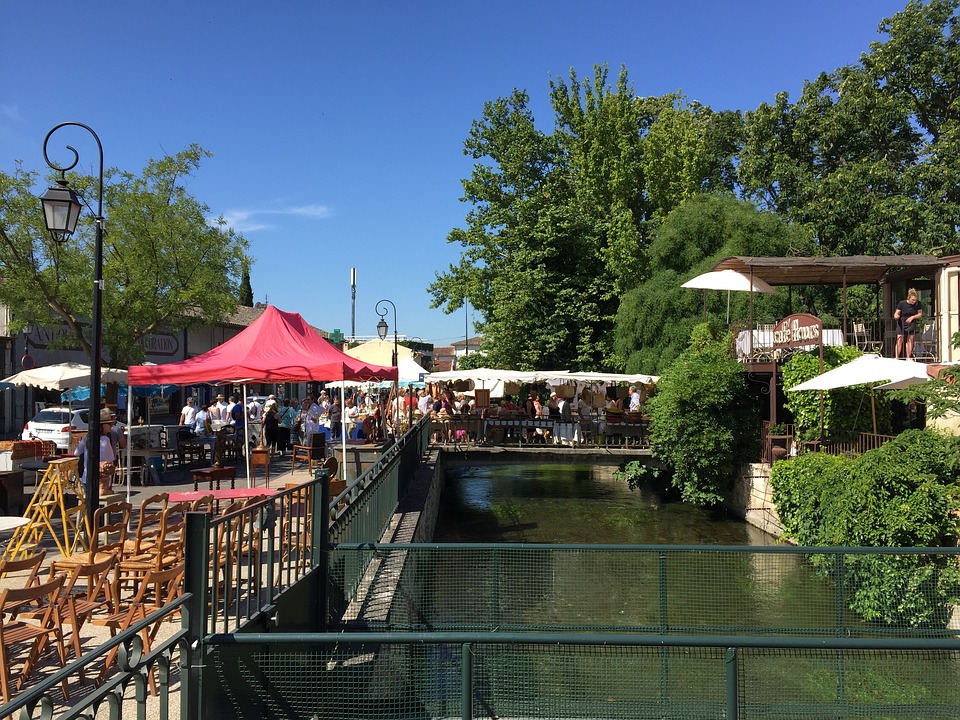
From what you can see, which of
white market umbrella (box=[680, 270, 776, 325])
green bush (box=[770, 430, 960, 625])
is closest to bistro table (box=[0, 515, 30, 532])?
green bush (box=[770, 430, 960, 625])

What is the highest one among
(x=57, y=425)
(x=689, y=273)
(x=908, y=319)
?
(x=689, y=273)

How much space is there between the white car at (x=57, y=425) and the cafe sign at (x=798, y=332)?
17153 millimetres

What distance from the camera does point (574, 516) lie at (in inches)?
770

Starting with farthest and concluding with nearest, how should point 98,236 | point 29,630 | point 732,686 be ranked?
point 98,236, point 29,630, point 732,686

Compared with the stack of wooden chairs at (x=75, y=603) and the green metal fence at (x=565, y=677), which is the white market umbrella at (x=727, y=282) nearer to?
the green metal fence at (x=565, y=677)

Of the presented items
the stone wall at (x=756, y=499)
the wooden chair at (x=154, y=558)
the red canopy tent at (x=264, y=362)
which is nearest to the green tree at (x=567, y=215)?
the stone wall at (x=756, y=499)

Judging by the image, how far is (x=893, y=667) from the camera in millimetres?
5137

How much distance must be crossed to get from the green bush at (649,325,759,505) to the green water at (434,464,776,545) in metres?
1.18

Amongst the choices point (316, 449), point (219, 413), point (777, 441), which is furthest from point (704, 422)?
point (219, 413)

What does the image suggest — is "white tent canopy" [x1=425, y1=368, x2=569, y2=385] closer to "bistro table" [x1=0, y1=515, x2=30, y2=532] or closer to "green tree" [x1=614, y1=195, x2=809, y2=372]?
"green tree" [x1=614, y1=195, x2=809, y2=372]

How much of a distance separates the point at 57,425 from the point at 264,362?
39.4ft

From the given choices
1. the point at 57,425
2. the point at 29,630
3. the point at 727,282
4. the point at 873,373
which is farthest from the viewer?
Answer: the point at 727,282

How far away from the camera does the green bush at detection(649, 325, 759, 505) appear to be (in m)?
18.3

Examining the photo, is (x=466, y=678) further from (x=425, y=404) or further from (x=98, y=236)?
(x=425, y=404)
